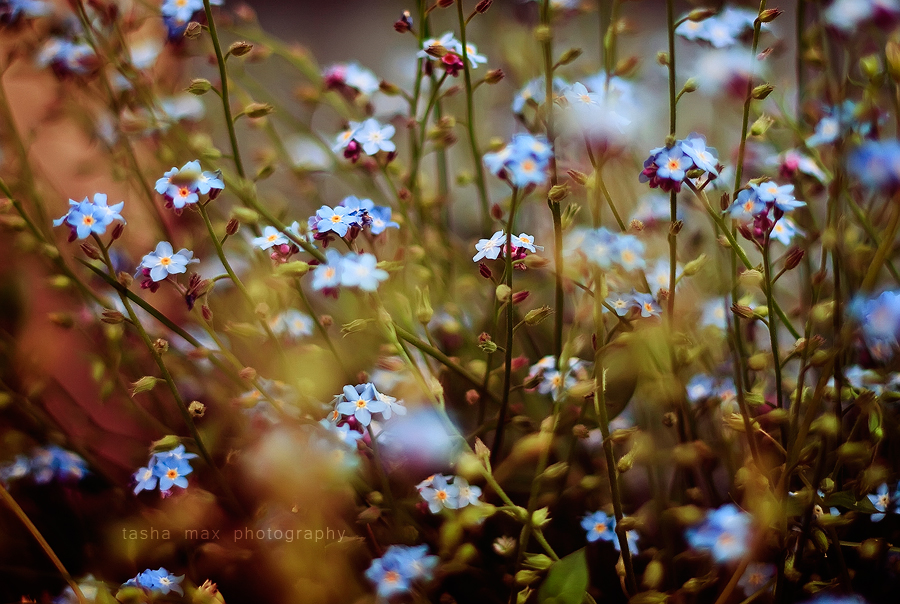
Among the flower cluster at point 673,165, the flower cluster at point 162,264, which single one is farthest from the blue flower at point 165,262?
the flower cluster at point 673,165

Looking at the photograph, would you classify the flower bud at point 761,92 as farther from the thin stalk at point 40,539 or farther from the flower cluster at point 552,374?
the thin stalk at point 40,539

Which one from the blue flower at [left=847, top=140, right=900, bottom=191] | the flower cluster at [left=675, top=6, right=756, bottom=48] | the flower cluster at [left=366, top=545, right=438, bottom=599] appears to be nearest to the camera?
the blue flower at [left=847, top=140, right=900, bottom=191]

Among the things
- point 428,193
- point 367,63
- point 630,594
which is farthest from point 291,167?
point 367,63

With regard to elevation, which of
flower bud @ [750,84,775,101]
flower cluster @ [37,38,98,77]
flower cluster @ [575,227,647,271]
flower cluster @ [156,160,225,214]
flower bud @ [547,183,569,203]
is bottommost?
flower cluster @ [575,227,647,271]

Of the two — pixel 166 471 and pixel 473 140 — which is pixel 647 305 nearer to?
pixel 473 140

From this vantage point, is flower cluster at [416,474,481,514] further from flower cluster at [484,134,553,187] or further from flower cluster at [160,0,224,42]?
flower cluster at [160,0,224,42]

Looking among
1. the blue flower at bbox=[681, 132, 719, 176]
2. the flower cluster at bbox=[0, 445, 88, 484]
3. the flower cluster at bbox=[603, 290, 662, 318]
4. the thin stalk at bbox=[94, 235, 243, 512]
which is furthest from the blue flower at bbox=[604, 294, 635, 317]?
the flower cluster at bbox=[0, 445, 88, 484]

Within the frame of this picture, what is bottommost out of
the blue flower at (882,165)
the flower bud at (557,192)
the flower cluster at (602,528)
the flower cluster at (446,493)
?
the flower cluster at (602,528)
